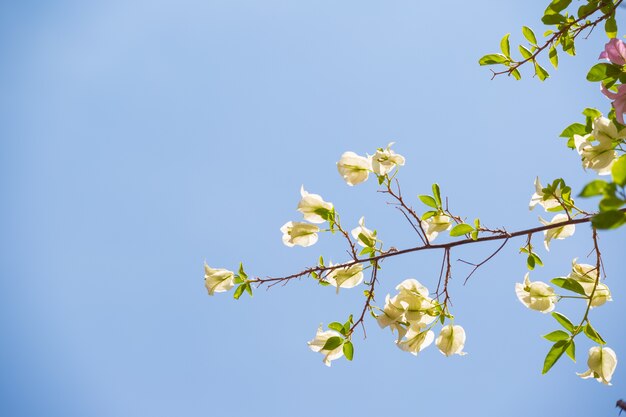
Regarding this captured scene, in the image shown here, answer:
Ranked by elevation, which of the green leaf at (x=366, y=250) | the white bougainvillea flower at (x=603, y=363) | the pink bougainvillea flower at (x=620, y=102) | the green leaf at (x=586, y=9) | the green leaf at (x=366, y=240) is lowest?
the white bougainvillea flower at (x=603, y=363)

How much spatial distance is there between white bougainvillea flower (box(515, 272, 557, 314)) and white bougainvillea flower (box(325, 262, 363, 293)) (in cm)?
46

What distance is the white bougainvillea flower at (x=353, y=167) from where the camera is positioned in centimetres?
129

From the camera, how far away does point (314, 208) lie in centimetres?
128

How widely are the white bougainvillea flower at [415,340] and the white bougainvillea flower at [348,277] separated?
0.22 metres

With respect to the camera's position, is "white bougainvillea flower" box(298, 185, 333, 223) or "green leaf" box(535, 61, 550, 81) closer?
"white bougainvillea flower" box(298, 185, 333, 223)

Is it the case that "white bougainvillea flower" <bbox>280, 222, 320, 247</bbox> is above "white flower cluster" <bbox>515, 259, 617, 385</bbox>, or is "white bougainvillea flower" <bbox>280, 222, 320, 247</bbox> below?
above

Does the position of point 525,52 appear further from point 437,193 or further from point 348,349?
point 348,349

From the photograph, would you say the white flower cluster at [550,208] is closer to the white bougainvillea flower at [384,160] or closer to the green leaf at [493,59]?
the white bougainvillea flower at [384,160]

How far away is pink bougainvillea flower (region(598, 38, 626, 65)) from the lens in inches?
44.1

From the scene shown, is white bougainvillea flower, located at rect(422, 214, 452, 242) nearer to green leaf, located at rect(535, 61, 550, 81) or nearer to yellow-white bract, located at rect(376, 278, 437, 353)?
yellow-white bract, located at rect(376, 278, 437, 353)

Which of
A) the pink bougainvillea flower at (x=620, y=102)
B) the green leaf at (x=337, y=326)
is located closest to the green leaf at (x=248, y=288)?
the green leaf at (x=337, y=326)

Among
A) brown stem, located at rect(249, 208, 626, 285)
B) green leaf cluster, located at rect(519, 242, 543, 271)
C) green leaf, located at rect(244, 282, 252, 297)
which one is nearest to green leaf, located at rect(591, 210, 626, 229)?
brown stem, located at rect(249, 208, 626, 285)

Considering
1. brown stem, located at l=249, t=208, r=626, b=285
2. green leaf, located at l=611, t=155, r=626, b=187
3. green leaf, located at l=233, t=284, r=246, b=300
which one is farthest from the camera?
green leaf, located at l=233, t=284, r=246, b=300

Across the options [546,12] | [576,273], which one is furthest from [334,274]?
[546,12]
